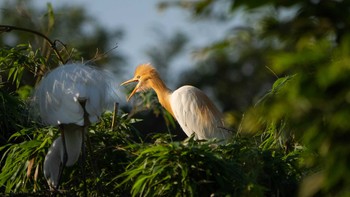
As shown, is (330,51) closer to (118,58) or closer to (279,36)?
(279,36)

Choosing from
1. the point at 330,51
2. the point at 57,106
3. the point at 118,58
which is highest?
the point at 330,51

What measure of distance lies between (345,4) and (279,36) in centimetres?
17

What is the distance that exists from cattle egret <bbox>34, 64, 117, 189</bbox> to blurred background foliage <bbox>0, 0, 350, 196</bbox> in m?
0.13

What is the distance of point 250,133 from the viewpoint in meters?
4.62

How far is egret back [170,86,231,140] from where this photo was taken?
6.67 metres

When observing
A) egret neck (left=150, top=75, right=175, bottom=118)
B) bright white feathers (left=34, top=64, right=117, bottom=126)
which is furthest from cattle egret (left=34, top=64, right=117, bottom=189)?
egret neck (left=150, top=75, right=175, bottom=118)

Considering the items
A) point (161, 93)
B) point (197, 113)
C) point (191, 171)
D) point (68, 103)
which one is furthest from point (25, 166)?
point (161, 93)

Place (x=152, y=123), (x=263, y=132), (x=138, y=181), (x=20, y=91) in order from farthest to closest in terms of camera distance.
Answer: (x=152, y=123)
(x=20, y=91)
(x=263, y=132)
(x=138, y=181)

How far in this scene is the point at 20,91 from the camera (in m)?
6.57

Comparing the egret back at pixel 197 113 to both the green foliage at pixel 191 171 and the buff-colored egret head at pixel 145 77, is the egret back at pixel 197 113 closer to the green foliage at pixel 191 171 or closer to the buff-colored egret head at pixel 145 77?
the buff-colored egret head at pixel 145 77

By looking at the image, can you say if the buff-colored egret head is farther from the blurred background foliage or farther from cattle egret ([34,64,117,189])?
cattle egret ([34,64,117,189])

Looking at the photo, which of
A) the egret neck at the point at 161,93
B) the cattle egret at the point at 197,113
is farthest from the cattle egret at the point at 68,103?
the egret neck at the point at 161,93

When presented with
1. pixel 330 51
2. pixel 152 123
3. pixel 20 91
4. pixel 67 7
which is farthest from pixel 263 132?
pixel 67 7

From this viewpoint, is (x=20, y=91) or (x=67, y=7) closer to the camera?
(x=20, y=91)
